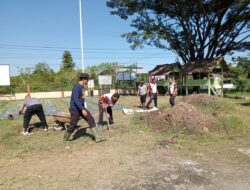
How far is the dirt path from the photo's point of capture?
427 centimetres

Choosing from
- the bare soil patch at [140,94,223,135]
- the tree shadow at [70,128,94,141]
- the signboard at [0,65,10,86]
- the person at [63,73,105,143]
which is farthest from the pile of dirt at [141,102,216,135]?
the signboard at [0,65,10,86]

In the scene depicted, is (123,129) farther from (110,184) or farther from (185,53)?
(185,53)

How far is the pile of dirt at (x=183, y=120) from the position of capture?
7949 mm

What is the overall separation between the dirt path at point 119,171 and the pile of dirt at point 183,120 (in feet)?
6.55

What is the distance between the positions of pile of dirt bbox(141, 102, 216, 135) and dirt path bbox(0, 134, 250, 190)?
2.00 m

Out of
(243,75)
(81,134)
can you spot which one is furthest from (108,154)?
(243,75)

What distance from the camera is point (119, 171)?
4875mm

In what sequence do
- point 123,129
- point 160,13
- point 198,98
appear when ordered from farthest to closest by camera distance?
1. point 160,13
2. point 198,98
3. point 123,129

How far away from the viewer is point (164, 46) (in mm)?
28250

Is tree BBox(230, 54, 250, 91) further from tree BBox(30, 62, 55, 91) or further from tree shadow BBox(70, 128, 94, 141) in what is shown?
tree BBox(30, 62, 55, 91)

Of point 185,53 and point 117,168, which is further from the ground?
point 185,53

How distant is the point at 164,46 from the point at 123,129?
2130 centimetres

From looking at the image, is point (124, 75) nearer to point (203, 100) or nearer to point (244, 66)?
point (244, 66)

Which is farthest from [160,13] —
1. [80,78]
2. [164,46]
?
[80,78]
